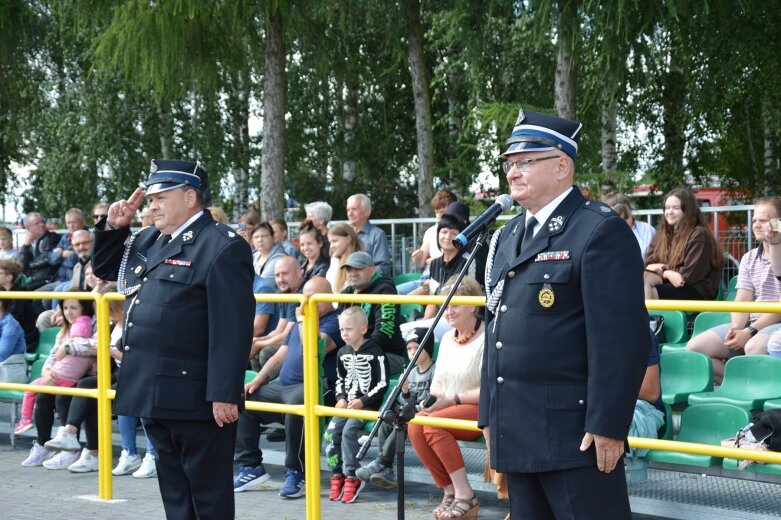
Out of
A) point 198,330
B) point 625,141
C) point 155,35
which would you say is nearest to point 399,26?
point 155,35

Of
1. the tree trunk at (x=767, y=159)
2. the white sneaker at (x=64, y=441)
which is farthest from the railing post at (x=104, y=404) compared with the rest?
the tree trunk at (x=767, y=159)

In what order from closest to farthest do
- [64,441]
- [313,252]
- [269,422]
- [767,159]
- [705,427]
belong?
[705,427], [269,422], [64,441], [313,252], [767,159]

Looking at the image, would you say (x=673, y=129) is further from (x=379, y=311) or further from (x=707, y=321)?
(x=379, y=311)

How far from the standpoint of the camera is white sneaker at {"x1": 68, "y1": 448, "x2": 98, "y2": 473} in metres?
8.88

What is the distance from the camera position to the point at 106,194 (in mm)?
25734

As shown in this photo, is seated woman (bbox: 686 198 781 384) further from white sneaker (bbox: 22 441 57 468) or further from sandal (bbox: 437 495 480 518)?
white sneaker (bbox: 22 441 57 468)

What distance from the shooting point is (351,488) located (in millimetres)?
7367

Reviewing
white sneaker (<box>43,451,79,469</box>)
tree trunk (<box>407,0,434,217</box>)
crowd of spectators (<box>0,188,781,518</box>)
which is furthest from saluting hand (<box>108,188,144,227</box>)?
tree trunk (<box>407,0,434,217</box>)

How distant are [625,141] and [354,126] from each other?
643 centimetres

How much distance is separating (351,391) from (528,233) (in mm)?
3250

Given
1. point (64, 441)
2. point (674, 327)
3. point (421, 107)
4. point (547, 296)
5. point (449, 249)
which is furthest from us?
point (421, 107)

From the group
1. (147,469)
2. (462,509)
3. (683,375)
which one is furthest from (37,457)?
(683,375)

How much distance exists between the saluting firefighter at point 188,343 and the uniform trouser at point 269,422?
2.02 meters

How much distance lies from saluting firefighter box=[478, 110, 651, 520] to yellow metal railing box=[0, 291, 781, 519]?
1.13 metres
